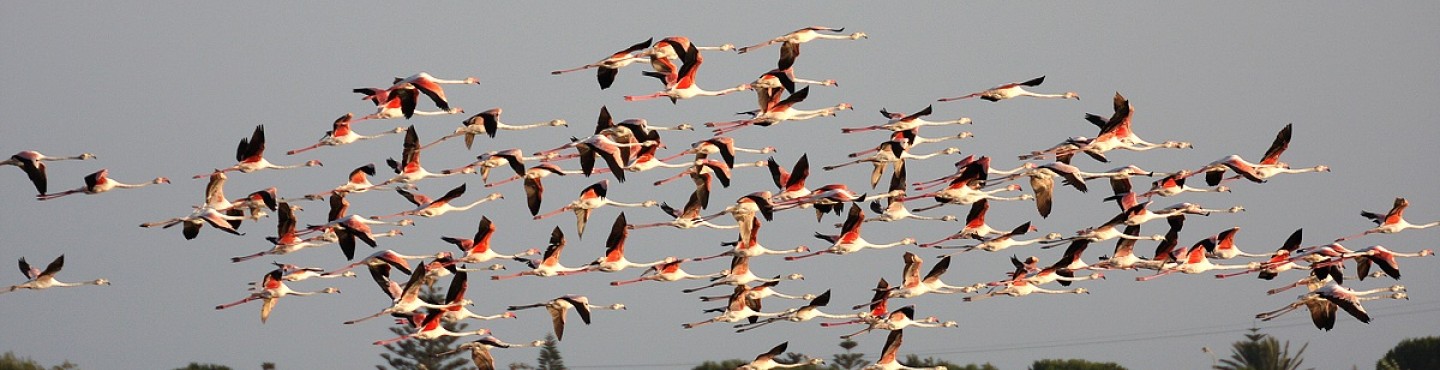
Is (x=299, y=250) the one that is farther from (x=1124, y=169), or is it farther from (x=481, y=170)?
(x=1124, y=169)

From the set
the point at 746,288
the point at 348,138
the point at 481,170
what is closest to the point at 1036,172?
the point at 746,288

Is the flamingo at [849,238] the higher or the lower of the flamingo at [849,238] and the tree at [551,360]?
the higher

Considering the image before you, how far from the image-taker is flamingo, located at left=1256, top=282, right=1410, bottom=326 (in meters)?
39.2

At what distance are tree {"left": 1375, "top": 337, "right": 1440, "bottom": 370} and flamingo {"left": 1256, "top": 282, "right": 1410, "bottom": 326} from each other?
3553 cm

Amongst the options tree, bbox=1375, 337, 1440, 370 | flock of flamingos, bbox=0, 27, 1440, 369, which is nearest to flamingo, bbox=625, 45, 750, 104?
flock of flamingos, bbox=0, 27, 1440, 369

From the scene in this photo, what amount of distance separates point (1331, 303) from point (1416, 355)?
125ft

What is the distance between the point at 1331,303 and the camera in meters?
41.3

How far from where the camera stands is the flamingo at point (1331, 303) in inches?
1543

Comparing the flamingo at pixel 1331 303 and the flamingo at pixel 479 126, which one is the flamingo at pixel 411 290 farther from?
the flamingo at pixel 1331 303

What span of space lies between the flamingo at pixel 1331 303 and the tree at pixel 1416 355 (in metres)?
35.5

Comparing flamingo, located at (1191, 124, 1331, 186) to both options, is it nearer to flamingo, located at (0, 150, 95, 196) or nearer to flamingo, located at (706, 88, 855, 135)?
flamingo, located at (706, 88, 855, 135)

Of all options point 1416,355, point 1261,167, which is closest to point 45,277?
point 1261,167

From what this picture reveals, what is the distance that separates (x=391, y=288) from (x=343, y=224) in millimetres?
3120

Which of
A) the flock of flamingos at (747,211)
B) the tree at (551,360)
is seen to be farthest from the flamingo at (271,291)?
the tree at (551,360)
